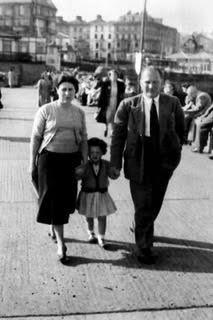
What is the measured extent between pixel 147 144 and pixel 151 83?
56 cm

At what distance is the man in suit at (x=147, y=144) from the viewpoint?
505cm

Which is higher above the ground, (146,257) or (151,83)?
(151,83)

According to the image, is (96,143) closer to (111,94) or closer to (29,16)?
(111,94)

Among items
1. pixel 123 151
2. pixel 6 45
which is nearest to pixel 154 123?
pixel 123 151

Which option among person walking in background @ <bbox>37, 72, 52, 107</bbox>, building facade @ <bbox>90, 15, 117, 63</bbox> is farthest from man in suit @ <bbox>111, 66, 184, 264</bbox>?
building facade @ <bbox>90, 15, 117, 63</bbox>

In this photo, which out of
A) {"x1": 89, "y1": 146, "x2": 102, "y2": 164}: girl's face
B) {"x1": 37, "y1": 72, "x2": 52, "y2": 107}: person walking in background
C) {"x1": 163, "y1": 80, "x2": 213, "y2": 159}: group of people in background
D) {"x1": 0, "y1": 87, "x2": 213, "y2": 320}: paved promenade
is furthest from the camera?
{"x1": 37, "y1": 72, "x2": 52, "y2": 107}: person walking in background

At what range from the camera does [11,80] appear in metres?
38.9

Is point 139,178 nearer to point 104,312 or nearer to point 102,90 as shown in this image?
point 104,312

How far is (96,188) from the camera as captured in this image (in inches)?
217

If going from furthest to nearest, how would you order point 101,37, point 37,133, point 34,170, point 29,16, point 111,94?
point 101,37
point 29,16
point 111,94
point 34,170
point 37,133

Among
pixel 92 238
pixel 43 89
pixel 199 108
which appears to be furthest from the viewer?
pixel 43 89

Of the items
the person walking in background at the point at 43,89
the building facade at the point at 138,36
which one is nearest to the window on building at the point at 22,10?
the building facade at the point at 138,36

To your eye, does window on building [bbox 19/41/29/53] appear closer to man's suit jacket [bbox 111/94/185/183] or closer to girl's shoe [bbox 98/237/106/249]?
girl's shoe [bbox 98/237/106/249]

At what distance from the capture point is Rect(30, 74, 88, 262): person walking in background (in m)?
5.03
